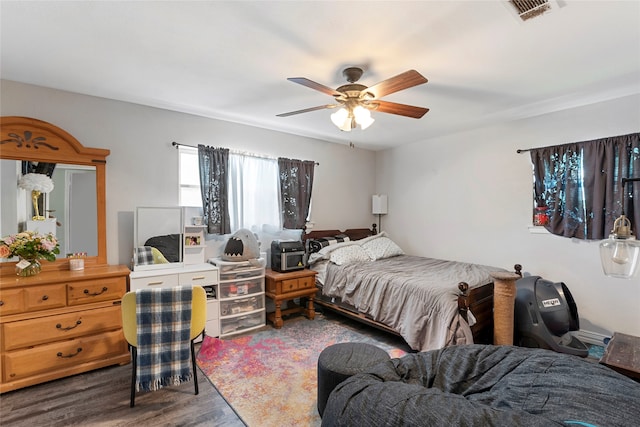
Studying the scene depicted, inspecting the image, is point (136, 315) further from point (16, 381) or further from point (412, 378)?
point (412, 378)

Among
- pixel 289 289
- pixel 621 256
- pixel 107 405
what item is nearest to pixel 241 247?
pixel 289 289

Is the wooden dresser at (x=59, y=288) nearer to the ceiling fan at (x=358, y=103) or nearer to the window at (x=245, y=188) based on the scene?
the window at (x=245, y=188)

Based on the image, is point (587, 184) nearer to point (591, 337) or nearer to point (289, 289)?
point (591, 337)

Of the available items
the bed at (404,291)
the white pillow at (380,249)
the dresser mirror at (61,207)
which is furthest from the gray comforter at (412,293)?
the dresser mirror at (61,207)

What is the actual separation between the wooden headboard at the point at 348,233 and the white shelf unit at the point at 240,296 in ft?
3.57

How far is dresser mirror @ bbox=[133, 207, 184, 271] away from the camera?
10.3ft

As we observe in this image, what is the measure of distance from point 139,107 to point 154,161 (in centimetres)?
58

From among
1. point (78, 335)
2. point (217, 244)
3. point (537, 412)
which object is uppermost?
point (217, 244)

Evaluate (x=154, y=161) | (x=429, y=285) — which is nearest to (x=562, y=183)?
(x=429, y=285)

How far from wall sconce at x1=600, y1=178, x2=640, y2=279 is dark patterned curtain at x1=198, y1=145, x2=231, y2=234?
3.32 meters

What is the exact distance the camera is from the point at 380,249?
14.4 feet

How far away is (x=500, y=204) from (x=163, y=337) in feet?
13.0

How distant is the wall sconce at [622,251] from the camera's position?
129 cm

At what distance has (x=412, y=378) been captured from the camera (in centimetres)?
161
